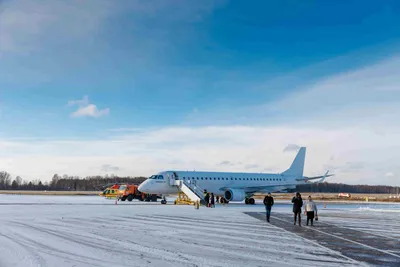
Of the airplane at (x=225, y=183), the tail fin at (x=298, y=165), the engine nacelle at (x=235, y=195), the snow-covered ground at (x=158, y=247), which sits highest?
the tail fin at (x=298, y=165)

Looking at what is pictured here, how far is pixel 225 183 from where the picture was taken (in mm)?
42188

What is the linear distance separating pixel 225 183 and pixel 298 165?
49.2 ft

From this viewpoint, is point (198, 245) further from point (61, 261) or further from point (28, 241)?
point (28, 241)

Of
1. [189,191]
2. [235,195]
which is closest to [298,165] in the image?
[235,195]

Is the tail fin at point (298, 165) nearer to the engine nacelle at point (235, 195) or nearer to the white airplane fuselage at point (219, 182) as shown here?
the white airplane fuselage at point (219, 182)

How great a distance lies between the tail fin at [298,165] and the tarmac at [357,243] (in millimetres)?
34109

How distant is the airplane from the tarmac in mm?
20714

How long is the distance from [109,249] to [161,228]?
5.67 meters

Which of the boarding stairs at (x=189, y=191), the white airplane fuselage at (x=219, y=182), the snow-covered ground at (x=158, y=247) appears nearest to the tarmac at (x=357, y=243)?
the snow-covered ground at (x=158, y=247)

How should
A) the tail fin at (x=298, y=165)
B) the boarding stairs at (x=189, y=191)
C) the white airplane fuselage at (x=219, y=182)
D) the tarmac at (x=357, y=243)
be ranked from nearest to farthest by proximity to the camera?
the tarmac at (x=357, y=243) → the boarding stairs at (x=189, y=191) → the white airplane fuselage at (x=219, y=182) → the tail fin at (x=298, y=165)

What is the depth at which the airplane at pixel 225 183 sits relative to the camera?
39.0m

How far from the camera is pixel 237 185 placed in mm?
43094

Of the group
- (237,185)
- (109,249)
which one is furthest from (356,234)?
(237,185)

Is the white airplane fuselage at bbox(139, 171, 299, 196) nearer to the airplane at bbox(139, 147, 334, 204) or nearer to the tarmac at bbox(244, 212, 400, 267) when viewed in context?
the airplane at bbox(139, 147, 334, 204)
